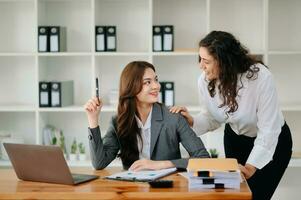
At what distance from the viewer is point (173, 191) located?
2109 millimetres

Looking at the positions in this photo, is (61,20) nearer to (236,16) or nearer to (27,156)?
(236,16)

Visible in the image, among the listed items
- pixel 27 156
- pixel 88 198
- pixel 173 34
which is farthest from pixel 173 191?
pixel 173 34

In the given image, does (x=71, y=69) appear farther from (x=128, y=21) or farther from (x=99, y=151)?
(x=99, y=151)

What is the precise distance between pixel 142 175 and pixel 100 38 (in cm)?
225

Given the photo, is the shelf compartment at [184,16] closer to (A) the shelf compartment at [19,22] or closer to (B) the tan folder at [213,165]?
(A) the shelf compartment at [19,22]

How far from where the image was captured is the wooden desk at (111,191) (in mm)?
2072

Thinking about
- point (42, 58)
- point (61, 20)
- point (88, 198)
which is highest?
point (61, 20)

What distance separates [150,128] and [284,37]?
2.24 meters

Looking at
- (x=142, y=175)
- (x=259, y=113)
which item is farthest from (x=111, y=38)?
(x=142, y=175)

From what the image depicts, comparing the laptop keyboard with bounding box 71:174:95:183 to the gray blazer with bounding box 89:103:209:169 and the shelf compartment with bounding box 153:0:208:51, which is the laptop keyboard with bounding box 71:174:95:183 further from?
the shelf compartment with bounding box 153:0:208:51

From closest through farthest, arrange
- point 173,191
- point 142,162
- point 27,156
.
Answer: point 173,191 < point 27,156 < point 142,162

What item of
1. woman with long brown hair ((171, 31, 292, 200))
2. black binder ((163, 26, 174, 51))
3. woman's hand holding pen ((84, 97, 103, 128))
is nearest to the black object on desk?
woman with long brown hair ((171, 31, 292, 200))

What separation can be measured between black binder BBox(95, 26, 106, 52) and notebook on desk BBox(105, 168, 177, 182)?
210 centimetres

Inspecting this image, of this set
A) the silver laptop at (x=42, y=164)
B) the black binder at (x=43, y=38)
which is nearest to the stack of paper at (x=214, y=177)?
the silver laptop at (x=42, y=164)
